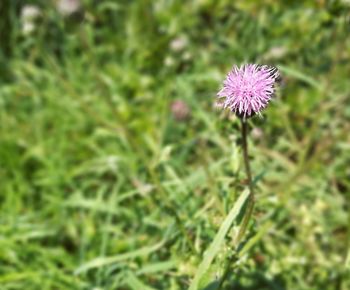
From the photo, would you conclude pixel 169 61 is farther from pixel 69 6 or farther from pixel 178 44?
pixel 69 6

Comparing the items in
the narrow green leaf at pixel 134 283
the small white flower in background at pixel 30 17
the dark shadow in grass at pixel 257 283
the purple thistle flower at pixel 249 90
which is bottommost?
the narrow green leaf at pixel 134 283

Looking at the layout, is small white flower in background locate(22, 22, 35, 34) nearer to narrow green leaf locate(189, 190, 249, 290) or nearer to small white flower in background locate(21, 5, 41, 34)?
small white flower in background locate(21, 5, 41, 34)

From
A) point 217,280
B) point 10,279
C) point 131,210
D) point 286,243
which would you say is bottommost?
point 217,280

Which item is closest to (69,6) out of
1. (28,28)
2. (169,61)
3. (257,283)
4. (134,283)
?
(28,28)

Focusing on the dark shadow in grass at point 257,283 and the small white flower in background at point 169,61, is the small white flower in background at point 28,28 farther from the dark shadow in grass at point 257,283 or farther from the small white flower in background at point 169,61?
the dark shadow in grass at point 257,283

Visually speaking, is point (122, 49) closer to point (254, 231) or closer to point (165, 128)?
point (165, 128)

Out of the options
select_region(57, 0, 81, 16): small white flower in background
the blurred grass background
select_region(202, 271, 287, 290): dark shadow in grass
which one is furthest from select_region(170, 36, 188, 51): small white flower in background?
select_region(202, 271, 287, 290): dark shadow in grass

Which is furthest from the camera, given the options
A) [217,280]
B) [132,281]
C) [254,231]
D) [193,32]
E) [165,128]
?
[193,32]

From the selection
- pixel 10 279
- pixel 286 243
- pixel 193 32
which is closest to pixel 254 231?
pixel 286 243

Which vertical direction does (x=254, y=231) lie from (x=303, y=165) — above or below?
below

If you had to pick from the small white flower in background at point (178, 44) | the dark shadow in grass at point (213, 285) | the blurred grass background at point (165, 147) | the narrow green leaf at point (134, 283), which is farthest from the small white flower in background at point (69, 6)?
the dark shadow in grass at point (213, 285)
